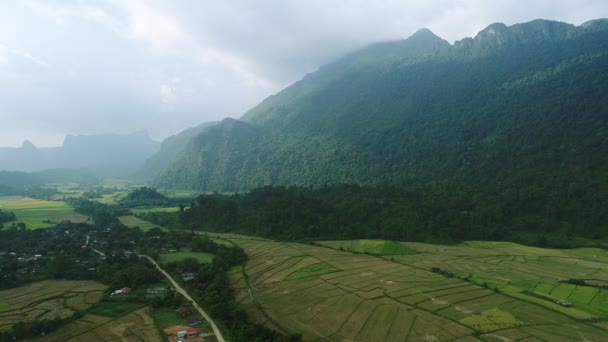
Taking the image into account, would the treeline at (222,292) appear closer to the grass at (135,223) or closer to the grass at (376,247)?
the grass at (376,247)

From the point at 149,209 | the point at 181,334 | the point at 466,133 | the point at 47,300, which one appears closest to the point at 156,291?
the point at 47,300

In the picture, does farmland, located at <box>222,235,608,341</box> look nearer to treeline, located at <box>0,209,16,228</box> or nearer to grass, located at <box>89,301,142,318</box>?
grass, located at <box>89,301,142,318</box>

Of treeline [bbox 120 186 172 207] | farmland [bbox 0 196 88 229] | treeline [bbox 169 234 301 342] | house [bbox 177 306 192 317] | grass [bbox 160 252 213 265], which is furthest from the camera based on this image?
treeline [bbox 120 186 172 207]

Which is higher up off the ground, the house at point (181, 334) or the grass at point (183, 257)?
the grass at point (183, 257)

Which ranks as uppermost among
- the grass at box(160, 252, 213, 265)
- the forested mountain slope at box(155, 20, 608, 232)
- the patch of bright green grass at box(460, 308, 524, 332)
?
the forested mountain slope at box(155, 20, 608, 232)

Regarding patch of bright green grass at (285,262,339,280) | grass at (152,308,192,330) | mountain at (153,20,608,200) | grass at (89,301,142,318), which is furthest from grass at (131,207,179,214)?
grass at (152,308,192,330)

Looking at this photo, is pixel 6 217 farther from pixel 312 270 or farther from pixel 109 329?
pixel 312 270

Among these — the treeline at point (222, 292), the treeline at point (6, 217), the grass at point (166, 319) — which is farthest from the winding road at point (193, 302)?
the treeline at point (6, 217)
